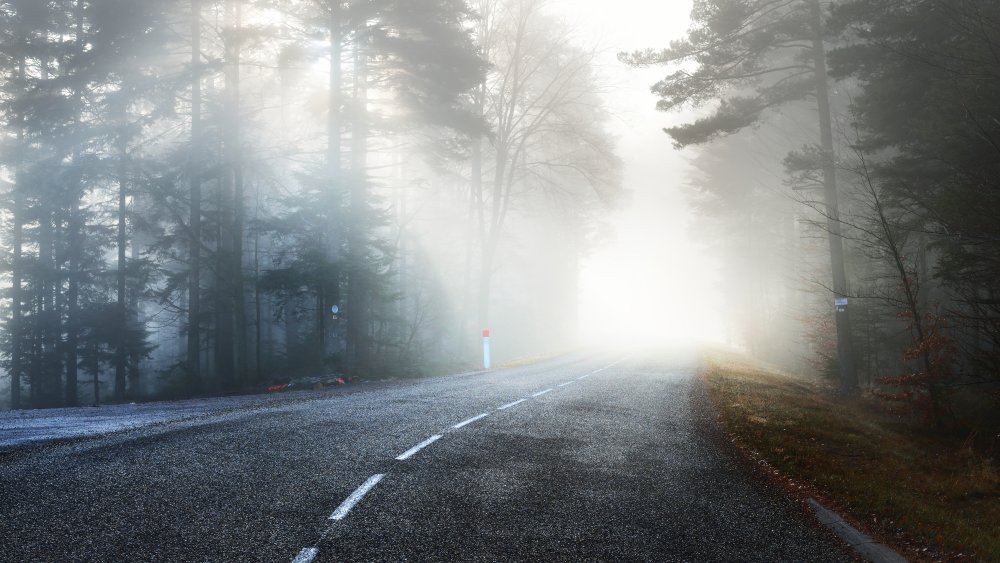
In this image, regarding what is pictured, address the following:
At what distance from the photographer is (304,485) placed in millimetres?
5980

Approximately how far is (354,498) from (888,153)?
887 inches

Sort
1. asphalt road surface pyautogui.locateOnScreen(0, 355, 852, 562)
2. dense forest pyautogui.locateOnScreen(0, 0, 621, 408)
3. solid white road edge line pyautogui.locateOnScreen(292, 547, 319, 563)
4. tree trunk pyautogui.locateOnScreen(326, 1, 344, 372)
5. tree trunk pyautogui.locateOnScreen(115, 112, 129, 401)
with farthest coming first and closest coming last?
tree trunk pyautogui.locateOnScreen(115, 112, 129, 401), dense forest pyautogui.locateOnScreen(0, 0, 621, 408), tree trunk pyautogui.locateOnScreen(326, 1, 344, 372), asphalt road surface pyautogui.locateOnScreen(0, 355, 852, 562), solid white road edge line pyautogui.locateOnScreen(292, 547, 319, 563)

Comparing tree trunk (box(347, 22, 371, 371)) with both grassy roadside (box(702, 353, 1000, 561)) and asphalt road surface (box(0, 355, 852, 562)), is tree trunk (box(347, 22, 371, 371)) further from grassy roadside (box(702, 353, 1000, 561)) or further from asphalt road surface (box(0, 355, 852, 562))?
grassy roadside (box(702, 353, 1000, 561))

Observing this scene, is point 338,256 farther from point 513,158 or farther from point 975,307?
point 975,307

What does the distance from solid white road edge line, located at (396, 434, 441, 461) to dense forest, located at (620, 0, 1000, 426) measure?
8.30 meters

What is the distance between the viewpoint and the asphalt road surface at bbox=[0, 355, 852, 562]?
457 cm

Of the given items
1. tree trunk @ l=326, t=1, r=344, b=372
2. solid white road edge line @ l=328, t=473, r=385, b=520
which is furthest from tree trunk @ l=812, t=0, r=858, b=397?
solid white road edge line @ l=328, t=473, r=385, b=520

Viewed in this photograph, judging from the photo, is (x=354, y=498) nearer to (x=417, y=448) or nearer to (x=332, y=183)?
(x=417, y=448)

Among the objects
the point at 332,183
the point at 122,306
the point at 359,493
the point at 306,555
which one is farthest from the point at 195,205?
the point at 306,555

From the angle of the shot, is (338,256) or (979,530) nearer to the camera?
(979,530)

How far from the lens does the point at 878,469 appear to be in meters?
8.69

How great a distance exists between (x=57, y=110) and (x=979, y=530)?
26.7 meters

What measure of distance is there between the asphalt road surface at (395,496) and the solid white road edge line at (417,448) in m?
0.03

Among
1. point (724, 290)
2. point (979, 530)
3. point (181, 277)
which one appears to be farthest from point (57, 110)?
point (724, 290)
